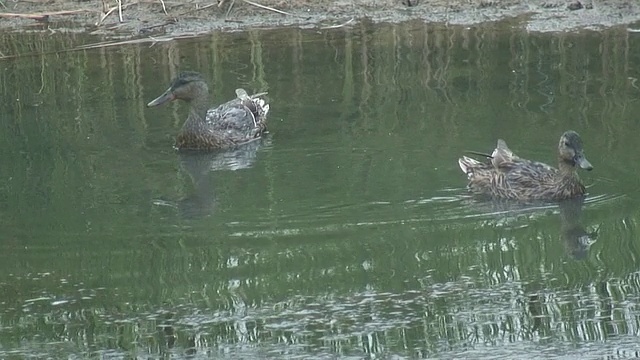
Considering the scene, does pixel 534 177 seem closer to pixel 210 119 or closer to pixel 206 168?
pixel 206 168

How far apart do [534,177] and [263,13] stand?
7.51 m

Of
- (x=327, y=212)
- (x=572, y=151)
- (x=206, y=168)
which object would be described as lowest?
(x=206, y=168)

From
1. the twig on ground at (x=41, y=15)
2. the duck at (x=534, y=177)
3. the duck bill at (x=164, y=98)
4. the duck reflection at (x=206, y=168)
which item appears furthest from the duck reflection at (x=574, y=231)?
the twig on ground at (x=41, y=15)

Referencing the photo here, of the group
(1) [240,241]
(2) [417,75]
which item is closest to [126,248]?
(1) [240,241]

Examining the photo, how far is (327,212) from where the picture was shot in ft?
34.3

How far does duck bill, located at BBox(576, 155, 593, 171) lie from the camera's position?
10.8 m

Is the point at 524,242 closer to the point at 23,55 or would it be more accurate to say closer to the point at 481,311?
the point at 481,311

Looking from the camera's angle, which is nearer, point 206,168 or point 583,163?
point 583,163

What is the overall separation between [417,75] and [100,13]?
4.82 meters

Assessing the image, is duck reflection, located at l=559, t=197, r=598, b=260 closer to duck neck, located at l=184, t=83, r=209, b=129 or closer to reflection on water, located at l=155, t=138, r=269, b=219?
reflection on water, located at l=155, t=138, r=269, b=219

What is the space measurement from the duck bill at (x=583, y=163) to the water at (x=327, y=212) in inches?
9.7

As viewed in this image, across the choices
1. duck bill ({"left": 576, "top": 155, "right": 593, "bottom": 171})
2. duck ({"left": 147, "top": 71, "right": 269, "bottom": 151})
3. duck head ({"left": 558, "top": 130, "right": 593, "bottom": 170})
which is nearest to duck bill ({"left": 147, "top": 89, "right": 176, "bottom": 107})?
duck ({"left": 147, "top": 71, "right": 269, "bottom": 151})

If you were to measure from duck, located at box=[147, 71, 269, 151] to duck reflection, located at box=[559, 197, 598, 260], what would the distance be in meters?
3.49

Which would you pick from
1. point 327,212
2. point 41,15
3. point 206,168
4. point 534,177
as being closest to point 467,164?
point 534,177
